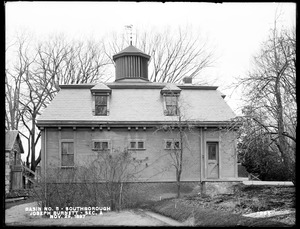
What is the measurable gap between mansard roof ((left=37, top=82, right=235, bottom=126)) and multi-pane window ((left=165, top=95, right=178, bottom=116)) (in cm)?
32

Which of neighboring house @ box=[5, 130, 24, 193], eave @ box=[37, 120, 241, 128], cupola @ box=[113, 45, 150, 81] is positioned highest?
cupola @ box=[113, 45, 150, 81]

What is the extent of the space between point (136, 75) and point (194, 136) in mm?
6776

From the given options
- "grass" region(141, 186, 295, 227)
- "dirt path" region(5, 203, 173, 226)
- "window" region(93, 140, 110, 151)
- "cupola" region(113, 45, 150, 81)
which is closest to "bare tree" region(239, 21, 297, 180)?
"grass" region(141, 186, 295, 227)

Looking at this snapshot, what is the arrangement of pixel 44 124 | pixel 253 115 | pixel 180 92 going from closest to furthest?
pixel 253 115 < pixel 44 124 < pixel 180 92

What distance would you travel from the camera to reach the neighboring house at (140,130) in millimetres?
19906

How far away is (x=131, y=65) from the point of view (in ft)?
83.6

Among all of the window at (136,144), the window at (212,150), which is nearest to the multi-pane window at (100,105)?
the window at (136,144)

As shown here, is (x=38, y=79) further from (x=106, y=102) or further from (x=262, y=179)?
(x=262, y=179)

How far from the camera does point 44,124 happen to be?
773 inches

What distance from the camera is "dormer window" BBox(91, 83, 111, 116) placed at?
20594mm

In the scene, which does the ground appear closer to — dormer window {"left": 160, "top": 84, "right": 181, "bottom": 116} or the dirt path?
the dirt path

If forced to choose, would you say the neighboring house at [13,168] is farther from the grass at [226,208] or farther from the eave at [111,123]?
the grass at [226,208]

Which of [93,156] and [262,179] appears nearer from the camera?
[93,156]
